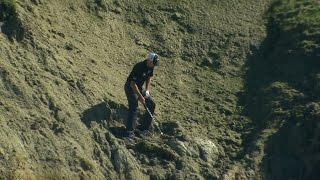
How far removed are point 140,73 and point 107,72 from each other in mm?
1852

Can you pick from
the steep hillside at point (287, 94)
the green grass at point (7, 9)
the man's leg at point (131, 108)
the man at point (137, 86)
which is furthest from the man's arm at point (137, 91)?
the green grass at point (7, 9)

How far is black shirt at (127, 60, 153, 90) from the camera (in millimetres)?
17031

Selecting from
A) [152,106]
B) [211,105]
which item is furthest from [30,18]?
[211,105]

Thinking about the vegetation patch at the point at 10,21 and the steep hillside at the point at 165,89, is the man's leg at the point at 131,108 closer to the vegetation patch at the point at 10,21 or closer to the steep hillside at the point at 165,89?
the steep hillside at the point at 165,89

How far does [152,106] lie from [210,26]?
5.16m

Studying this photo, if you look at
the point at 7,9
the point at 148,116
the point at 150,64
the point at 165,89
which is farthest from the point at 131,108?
the point at 7,9

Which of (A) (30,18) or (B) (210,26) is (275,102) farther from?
(A) (30,18)

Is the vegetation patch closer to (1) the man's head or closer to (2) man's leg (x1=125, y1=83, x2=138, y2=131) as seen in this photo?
(2) man's leg (x1=125, y1=83, x2=138, y2=131)

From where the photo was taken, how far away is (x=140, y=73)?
17.1 m

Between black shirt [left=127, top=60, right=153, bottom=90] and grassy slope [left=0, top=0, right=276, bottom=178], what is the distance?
0.88 meters

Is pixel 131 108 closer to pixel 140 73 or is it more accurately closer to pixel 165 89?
pixel 140 73

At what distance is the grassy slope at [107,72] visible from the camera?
16016mm

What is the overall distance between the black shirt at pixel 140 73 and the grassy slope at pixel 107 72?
0.88 meters

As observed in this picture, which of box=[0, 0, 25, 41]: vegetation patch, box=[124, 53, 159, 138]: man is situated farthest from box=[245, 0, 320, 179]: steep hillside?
box=[0, 0, 25, 41]: vegetation patch
